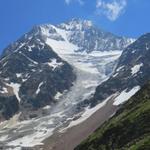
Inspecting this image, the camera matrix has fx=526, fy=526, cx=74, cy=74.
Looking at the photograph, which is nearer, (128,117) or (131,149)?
(131,149)

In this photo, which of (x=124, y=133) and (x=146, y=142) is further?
(x=124, y=133)

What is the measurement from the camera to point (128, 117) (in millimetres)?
134375

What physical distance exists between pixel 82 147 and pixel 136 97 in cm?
3828

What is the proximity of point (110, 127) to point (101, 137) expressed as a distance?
3987 mm

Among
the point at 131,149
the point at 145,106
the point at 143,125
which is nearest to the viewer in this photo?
the point at 131,149

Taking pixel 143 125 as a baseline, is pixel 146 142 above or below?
below

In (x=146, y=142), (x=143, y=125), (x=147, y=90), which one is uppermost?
(x=147, y=90)

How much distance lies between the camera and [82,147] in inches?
5433

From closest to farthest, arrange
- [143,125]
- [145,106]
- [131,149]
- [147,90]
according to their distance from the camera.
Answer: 1. [131,149]
2. [143,125]
3. [145,106]
4. [147,90]

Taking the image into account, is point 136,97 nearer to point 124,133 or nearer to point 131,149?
point 124,133

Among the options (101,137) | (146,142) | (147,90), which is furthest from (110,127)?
(146,142)

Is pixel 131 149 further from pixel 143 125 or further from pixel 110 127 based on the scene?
pixel 110 127

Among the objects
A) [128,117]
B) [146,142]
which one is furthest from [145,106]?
[146,142]

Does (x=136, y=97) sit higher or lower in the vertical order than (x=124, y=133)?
higher
